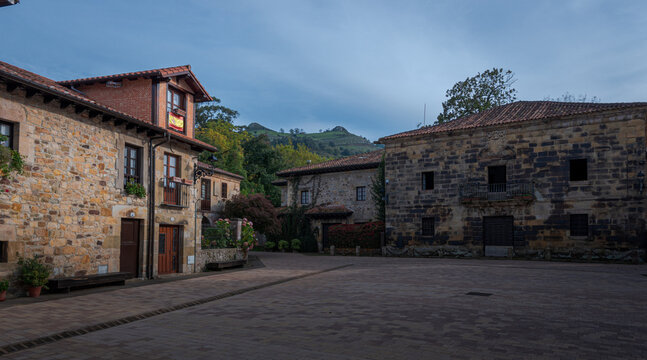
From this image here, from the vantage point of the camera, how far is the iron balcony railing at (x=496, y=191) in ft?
74.5

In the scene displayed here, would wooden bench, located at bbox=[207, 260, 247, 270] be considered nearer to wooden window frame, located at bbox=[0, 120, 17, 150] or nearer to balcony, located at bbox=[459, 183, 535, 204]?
wooden window frame, located at bbox=[0, 120, 17, 150]

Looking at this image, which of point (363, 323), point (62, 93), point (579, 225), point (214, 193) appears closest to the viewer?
point (363, 323)

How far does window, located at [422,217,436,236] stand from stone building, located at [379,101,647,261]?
6 centimetres

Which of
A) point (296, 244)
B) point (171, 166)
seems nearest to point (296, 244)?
point (296, 244)

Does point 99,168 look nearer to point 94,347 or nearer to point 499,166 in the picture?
point 94,347

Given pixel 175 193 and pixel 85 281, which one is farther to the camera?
pixel 175 193

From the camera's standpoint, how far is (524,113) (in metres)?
24.4

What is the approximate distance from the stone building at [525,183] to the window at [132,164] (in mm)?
16626

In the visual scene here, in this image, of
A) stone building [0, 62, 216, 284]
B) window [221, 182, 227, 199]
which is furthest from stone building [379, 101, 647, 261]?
stone building [0, 62, 216, 284]

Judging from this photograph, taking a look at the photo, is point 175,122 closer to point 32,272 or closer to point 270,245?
point 32,272

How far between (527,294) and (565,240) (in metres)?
13.8

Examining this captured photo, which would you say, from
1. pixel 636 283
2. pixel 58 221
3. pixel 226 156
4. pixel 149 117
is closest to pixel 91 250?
pixel 58 221

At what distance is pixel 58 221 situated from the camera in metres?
10.6

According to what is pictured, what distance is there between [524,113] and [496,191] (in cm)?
462
